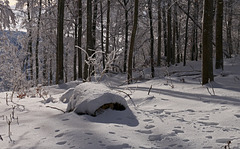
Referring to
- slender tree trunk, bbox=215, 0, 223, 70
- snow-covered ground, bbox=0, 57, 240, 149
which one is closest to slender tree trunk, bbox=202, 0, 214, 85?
snow-covered ground, bbox=0, 57, 240, 149

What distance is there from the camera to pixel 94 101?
3.28 metres

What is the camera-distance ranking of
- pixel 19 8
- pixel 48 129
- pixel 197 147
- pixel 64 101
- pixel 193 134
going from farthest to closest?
pixel 19 8, pixel 64 101, pixel 48 129, pixel 193 134, pixel 197 147

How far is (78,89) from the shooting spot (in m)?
3.84

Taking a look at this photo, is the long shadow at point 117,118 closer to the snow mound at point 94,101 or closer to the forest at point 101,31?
the snow mound at point 94,101

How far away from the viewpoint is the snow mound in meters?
3.28

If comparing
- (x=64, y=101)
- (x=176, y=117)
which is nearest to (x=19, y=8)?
(x=64, y=101)

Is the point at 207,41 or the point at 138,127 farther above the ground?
the point at 207,41

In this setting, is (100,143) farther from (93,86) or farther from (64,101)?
(64,101)

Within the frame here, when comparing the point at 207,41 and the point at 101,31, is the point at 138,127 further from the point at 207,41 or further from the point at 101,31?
the point at 101,31

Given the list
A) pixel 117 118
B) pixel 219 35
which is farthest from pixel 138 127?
pixel 219 35

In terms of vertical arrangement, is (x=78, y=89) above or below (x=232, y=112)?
above

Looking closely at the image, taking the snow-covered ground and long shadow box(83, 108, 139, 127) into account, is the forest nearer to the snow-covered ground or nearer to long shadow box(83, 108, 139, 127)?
long shadow box(83, 108, 139, 127)

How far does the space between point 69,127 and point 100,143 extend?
2.20 feet

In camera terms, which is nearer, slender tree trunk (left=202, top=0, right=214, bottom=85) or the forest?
slender tree trunk (left=202, top=0, right=214, bottom=85)
